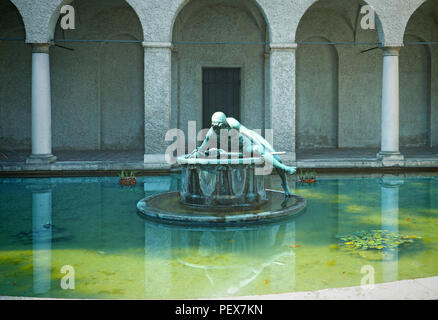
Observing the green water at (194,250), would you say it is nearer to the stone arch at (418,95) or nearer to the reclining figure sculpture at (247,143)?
the reclining figure sculpture at (247,143)

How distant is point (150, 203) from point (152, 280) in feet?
10.4

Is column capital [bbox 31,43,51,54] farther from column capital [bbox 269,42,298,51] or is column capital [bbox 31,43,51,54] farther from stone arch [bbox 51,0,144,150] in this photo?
column capital [bbox 269,42,298,51]

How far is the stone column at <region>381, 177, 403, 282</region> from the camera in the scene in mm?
4578

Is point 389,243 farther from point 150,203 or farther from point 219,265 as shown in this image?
point 150,203

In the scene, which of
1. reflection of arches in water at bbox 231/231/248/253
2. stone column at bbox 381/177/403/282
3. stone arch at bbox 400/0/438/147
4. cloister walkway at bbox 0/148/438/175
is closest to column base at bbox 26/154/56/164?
cloister walkway at bbox 0/148/438/175

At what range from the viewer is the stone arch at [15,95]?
15.6m

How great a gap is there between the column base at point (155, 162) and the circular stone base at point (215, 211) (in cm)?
372

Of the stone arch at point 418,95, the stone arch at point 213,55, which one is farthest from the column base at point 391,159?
the stone arch at point 213,55

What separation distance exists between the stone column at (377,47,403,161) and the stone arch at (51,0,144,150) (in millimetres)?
7876

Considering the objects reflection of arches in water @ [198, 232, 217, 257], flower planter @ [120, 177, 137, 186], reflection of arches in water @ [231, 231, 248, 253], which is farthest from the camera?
flower planter @ [120, 177, 137, 186]

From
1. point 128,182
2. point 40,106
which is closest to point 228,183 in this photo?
point 128,182

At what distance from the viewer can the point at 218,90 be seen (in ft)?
52.8
